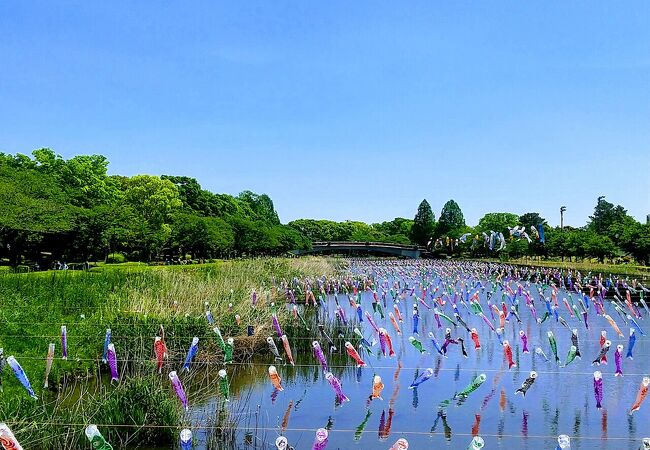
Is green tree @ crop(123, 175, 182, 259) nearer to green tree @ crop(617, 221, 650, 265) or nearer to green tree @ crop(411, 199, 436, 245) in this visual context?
green tree @ crop(617, 221, 650, 265)

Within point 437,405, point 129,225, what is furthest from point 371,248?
point 437,405

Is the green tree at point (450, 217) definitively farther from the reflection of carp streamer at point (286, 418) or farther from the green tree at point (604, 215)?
the reflection of carp streamer at point (286, 418)

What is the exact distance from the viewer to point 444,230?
122m

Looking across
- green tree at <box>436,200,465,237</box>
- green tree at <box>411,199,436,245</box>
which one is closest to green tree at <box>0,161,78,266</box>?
green tree at <box>436,200,465,237</box>

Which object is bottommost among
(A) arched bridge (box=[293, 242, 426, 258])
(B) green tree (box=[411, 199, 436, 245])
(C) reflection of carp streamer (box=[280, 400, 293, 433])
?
(C) reflection of carp streamer (box=[280, 400, 293, 433])

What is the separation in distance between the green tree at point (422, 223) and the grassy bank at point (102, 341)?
354 ft

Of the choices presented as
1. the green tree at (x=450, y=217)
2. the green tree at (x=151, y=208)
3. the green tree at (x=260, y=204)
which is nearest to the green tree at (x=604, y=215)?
the green tree at (x=450, y=217)

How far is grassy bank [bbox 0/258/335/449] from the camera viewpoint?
9.98 meters

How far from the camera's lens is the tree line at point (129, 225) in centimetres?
3428

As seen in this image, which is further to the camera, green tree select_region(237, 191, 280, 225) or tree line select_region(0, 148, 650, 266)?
green tree select_region(237, 191, 280, 225)

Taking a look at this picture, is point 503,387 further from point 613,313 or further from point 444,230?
point 444,230

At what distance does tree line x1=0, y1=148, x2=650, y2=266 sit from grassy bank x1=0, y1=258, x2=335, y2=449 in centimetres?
1175

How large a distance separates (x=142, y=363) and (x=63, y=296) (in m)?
8.61

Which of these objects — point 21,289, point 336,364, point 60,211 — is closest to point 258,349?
point 336,364
